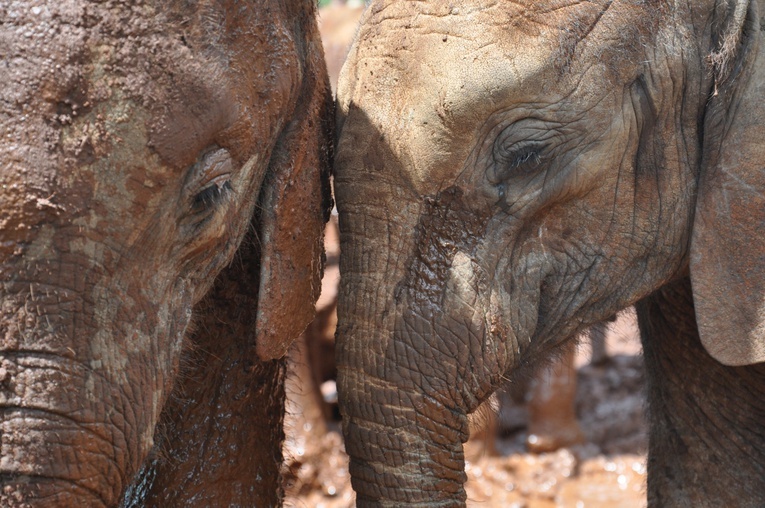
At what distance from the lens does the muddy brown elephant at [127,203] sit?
197 cm

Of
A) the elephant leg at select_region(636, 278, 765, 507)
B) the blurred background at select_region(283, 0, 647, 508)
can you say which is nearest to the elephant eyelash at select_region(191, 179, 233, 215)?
the elephant leg at select_region(636, 278, 765, 507)

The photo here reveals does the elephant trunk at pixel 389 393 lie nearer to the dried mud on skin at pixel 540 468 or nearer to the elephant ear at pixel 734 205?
the elephant ear at pixel 734 205

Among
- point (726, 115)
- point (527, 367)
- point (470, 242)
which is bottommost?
point (527, 367)

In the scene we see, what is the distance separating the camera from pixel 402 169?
2.63 m

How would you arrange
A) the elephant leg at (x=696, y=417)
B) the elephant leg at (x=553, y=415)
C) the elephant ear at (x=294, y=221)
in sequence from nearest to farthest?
the elephant ear at (x=294, y=221)
the elephant leg at (x=696, y=417)
the elephant leg at (x=553, y=415)

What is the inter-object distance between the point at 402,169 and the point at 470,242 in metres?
0.23

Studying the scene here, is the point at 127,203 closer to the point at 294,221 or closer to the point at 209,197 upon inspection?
the point at 209,197

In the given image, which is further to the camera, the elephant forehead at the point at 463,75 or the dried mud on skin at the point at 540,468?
the dried mud on skin at the point at 540,468

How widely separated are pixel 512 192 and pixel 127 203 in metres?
0.95

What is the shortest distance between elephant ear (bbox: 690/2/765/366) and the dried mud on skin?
3280 mm

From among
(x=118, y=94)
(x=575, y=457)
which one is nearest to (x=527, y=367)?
(x=118, y=94)

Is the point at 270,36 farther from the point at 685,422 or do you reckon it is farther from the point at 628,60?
the point at 685,422

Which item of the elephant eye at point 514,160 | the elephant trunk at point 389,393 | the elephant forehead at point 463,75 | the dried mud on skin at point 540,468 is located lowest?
the elephant trunk at point 389,393

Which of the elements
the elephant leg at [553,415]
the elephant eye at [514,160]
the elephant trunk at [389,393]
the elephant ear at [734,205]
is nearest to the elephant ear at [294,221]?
the elephant trunk at [389,393]
